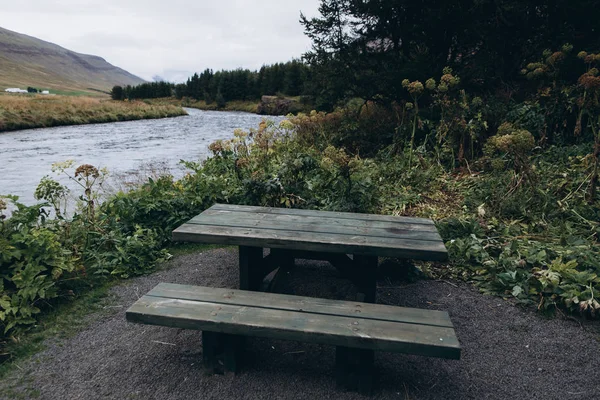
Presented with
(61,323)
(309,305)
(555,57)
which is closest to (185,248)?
(61,323)

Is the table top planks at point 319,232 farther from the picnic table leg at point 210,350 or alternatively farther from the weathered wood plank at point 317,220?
the picnic table leg at point 210,350

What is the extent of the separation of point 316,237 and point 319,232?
0.13 metres

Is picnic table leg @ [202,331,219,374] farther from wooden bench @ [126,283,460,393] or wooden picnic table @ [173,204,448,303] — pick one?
wooden picnic table @ [173,204,448,303]

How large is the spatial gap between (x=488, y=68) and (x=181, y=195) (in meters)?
5.98

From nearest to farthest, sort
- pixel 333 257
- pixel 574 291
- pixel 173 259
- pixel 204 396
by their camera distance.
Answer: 1. pixel 204 396
2. pixel 574 291
3. pixel 333 257
4. pixel 173 259

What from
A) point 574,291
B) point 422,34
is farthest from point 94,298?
point 422,34

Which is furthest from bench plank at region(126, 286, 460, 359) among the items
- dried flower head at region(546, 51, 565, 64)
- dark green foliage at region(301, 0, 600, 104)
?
dark green foliage at region(301, 0, 600, 104)

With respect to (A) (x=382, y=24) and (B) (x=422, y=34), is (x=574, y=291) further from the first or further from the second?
Answer: (A) (x=382, y=24)

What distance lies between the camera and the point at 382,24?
331 inches

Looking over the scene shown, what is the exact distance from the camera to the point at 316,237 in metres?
2.62

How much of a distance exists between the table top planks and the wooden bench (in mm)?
351

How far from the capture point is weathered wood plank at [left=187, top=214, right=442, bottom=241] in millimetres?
2750

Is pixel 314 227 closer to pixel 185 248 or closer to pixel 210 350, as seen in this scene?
pixel 210 350

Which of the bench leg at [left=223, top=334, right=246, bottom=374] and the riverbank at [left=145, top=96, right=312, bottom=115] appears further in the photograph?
the riverbank at [left=145, top=96, right=312, bottom=115]
